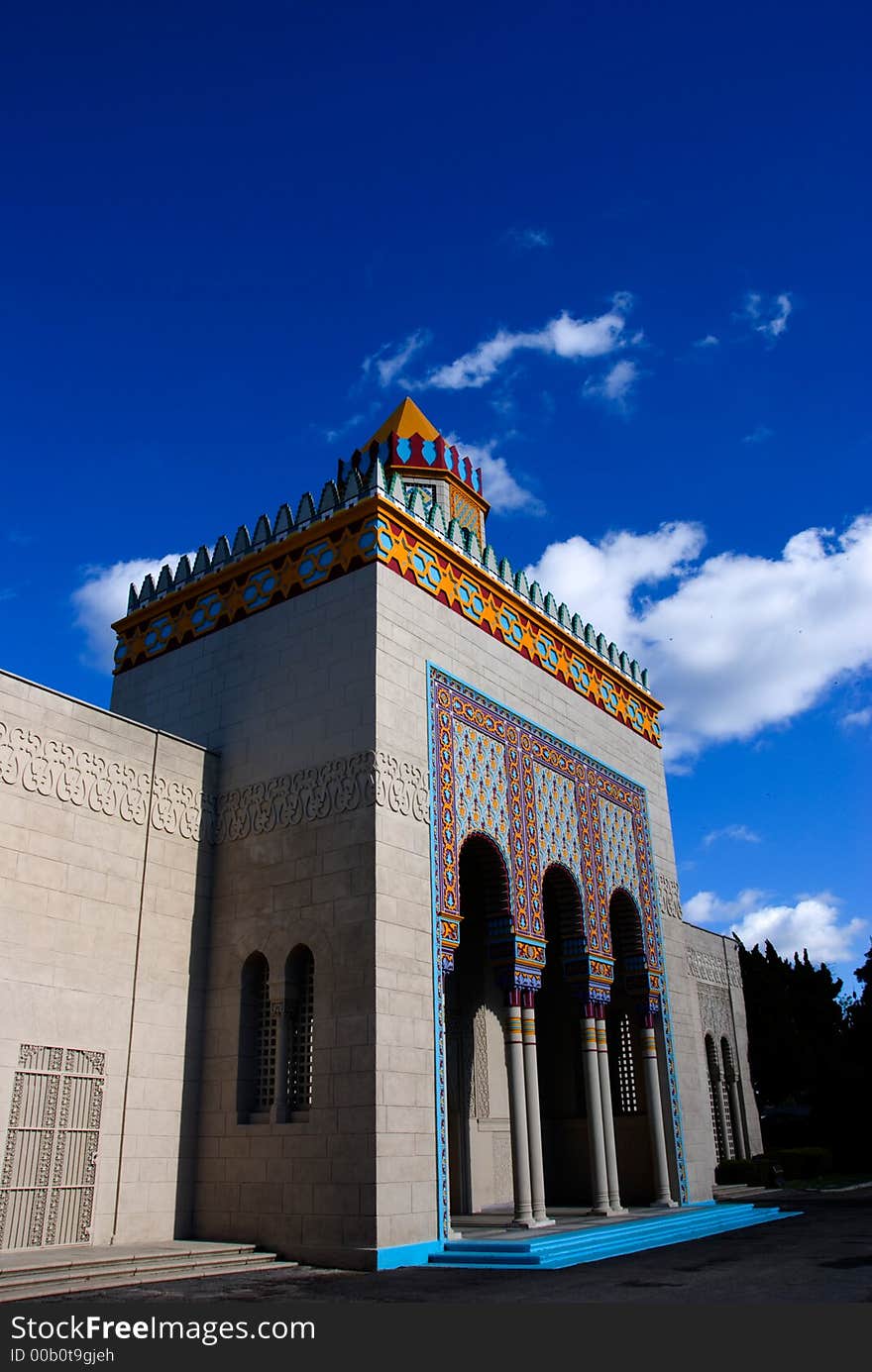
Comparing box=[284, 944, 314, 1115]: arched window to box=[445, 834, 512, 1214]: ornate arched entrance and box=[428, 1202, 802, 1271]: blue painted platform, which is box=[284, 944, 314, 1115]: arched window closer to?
box=[428, 1202, 802, 1271]: blue painted platform

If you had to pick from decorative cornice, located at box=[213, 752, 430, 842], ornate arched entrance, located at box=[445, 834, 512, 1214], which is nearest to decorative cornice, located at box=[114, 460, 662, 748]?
decorative cornice, located at box=[213, 752, 430, 842]

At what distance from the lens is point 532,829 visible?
450 inches

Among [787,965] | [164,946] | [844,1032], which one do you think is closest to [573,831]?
[164,946]

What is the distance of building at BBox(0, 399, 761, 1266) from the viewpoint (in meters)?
8.47

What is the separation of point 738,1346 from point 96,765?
6.83 metres

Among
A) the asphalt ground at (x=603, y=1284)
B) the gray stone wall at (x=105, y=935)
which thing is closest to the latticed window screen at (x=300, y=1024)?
the gray stone wall at (x=105, y=935)

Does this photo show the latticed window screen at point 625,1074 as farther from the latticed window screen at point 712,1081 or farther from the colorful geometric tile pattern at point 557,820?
the latticed window screen at point 712,1081

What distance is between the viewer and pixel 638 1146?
13281 millimetres

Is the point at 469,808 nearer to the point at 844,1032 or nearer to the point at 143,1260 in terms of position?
the point at 143,1260

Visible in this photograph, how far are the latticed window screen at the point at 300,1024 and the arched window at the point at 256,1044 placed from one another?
0.70ft

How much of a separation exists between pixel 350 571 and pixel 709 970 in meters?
13.6

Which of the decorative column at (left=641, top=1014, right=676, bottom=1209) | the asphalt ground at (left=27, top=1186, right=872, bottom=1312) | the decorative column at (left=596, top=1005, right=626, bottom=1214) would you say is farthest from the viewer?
the decorative column at (left=641, top=1014, right=676, bottom=1209)

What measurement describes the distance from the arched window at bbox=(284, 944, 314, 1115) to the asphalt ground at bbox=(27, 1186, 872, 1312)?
5.20ft

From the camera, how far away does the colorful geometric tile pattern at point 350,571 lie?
34.4ft
